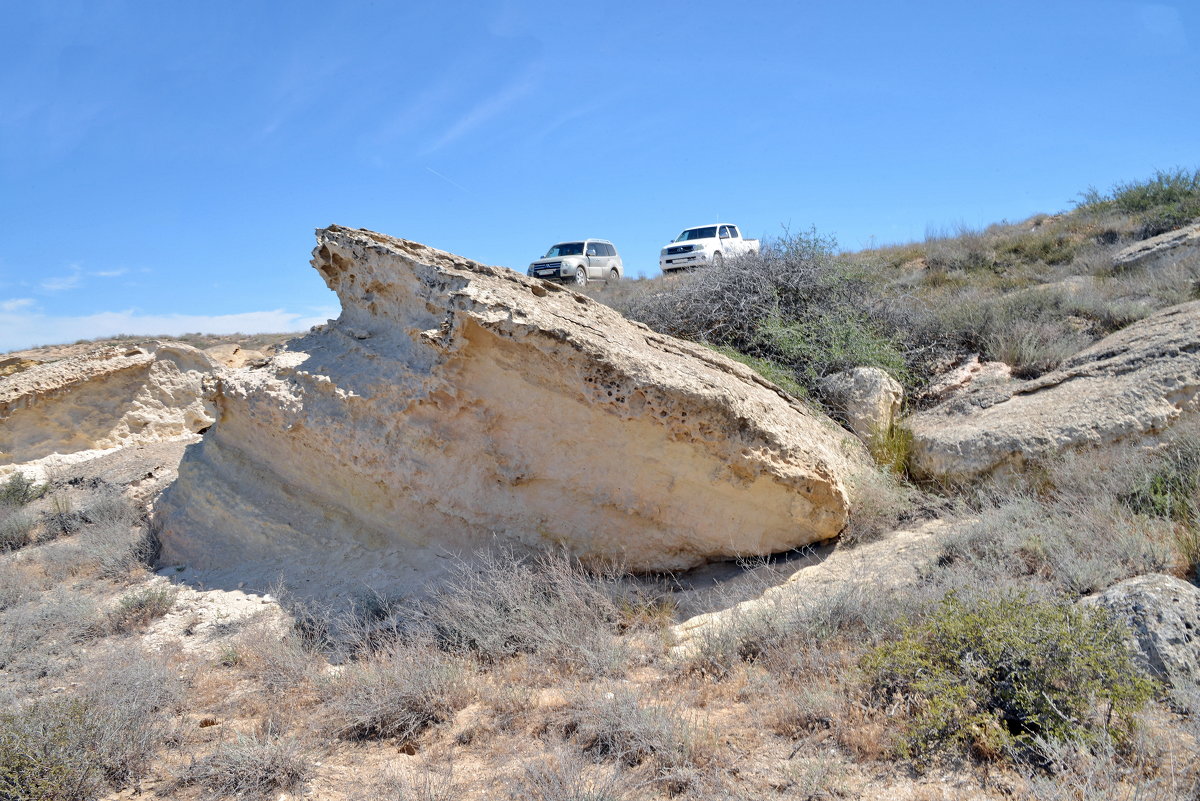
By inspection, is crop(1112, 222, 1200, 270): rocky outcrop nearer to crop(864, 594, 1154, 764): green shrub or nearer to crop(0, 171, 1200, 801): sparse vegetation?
crop(0, 171, 1200, 801): sparse vegetation

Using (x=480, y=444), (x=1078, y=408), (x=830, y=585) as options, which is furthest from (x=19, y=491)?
(x=1078, y=408)

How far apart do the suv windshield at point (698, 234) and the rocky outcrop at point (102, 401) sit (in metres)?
13.2

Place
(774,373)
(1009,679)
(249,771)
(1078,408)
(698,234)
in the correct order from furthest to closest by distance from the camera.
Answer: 1. (698,234)
2. (774,373)
3. (1078,408)
4. (249,771)
5. (1009,679)

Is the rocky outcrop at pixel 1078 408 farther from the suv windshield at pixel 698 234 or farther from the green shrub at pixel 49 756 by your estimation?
the suv windshield at pixel 698 234

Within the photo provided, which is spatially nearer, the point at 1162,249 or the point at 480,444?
the point at 480,444

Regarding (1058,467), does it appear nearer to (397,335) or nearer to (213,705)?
(397,335)

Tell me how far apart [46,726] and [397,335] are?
113 inches

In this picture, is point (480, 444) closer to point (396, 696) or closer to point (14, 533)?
point (396, 696)

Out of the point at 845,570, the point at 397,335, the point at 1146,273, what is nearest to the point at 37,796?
the point at 397,335

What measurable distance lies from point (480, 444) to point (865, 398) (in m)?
3.17

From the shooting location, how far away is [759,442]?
4.46m

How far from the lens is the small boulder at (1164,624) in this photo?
282 cm

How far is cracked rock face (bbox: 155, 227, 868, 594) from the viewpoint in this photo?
174 inches

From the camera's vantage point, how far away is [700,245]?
18703mm
